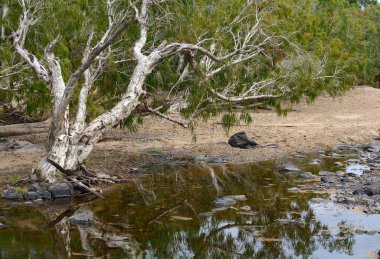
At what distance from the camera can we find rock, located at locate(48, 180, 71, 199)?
372 inches

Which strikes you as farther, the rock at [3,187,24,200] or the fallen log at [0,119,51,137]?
the fallen log at [0,119,51,137]

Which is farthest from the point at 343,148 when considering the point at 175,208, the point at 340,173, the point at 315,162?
the point at 175,208

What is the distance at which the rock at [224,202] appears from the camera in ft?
29.4

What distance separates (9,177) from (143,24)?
14.8ft

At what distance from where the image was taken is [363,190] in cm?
933

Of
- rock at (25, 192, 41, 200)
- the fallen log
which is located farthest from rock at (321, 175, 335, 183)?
the fallen log

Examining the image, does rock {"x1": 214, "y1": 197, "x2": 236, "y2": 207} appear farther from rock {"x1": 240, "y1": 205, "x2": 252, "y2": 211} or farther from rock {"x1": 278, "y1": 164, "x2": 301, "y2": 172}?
rock {"x1": 278, "y1": 164, "x2": 301, "y2": 172}

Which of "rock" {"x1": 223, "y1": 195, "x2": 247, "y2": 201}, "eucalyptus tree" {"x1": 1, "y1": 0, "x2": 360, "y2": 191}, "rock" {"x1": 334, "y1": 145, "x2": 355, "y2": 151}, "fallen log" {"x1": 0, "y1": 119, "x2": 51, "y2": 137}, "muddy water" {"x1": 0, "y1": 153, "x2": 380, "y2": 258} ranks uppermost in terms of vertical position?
"eucalyptus tree" {"x1": 1, "y1": 0, "x2": 360, "y2": 191}

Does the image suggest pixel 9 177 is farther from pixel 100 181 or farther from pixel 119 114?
pixel 119 114

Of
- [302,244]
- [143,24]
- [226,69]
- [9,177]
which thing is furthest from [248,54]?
[302,244]

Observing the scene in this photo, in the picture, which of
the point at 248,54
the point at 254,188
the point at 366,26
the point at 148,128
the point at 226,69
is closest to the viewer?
the point at 254,188

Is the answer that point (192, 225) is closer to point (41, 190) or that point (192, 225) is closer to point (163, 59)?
point (41, 190)

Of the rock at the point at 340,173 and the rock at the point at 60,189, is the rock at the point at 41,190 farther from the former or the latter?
the rock at the point at 340,173

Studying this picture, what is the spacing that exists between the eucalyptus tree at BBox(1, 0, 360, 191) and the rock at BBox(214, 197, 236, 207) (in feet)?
9.55
